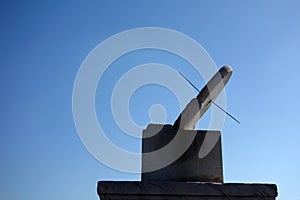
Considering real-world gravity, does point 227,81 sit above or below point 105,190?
above

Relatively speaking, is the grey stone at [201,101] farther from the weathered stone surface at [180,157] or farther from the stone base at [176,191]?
the stone base at [176,191]

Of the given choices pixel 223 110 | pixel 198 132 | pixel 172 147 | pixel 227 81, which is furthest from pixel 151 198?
pixel 227 81

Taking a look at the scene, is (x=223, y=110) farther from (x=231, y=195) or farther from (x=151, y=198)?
(x=151, y=198)

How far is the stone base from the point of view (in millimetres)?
4387

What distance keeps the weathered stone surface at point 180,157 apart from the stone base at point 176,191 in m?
0.43

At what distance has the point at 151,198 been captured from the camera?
4.40m

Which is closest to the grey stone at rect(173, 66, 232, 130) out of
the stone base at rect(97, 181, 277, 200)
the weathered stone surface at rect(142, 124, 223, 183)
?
the weathered stone surface at rect(142, 124, 223, 183)

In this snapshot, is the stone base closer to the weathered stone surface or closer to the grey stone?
the weathered stone surface

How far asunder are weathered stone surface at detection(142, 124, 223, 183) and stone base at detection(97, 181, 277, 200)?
43cm

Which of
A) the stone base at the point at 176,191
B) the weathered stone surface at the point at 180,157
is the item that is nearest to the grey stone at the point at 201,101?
the weathered stone surface at the point at 180,157

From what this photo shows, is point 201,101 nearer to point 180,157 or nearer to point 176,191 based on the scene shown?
point 180,157

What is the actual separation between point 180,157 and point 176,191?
0.71 metres

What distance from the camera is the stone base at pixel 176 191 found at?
173 inches

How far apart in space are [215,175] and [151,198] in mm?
1060
